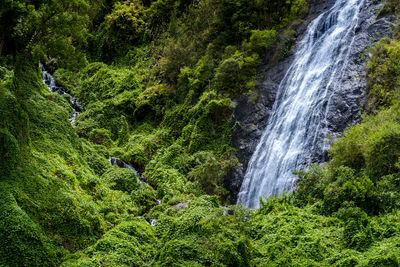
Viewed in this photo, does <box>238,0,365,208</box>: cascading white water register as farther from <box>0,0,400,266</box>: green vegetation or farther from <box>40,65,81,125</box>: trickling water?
<box>40,65,81,125</box>: trickling water

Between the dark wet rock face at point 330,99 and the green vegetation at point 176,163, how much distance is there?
66cm

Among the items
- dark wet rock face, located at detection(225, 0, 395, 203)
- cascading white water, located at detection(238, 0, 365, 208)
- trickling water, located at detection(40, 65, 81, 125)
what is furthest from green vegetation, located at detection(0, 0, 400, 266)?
cascading white water, located at detection(238, 0, 365, 208)

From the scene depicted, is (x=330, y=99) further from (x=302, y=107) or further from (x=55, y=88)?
(x=55, y=88)

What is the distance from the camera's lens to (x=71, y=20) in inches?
556

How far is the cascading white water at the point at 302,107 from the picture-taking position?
15352mm

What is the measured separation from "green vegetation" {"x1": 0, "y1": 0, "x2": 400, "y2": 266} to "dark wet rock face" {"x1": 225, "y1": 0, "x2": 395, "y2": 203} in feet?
2.17

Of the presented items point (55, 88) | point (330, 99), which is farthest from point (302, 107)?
point (55, 88)

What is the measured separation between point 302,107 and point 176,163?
24.5 ft

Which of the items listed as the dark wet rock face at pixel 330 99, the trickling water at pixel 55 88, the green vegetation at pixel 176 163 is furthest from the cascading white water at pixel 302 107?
the trickling water at pixel 55 88

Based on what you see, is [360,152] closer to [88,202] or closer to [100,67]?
[88,202]

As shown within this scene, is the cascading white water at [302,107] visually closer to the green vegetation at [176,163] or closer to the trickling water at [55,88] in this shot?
the green vegetation at [176,163]

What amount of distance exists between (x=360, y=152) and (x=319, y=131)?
352 centimetres

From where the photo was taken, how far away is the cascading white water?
15352 mm

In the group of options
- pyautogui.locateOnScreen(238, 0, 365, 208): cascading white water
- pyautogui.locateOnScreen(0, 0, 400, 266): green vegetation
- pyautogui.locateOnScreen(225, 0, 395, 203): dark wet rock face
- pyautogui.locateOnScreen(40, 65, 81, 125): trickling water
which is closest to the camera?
pyautogui.locateOnScreen(0, 0, 400, 266): green vegetation
